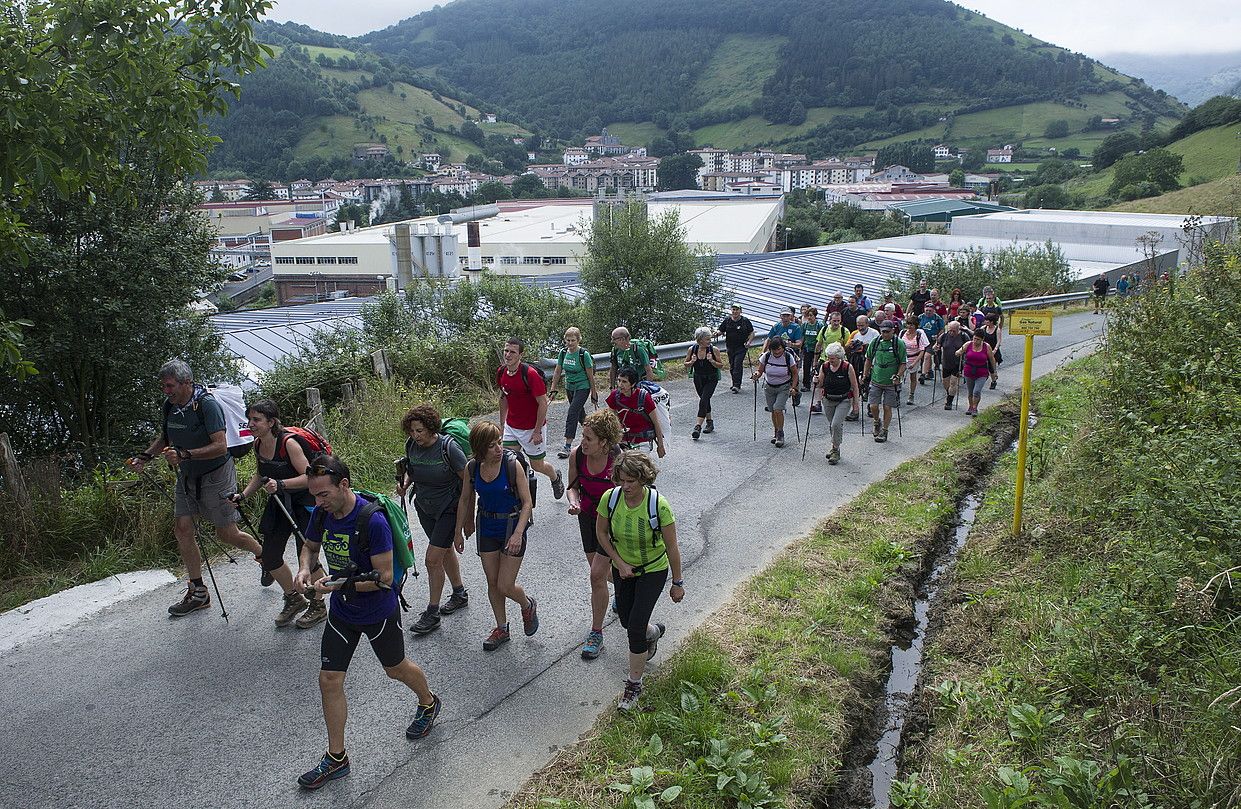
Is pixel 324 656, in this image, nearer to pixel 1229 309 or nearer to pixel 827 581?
pixel 827 581

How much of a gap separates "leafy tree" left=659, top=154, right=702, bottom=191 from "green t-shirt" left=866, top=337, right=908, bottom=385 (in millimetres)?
153588

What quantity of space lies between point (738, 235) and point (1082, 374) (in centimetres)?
3947

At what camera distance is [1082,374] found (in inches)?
562

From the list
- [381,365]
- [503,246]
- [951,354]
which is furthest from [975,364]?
[503,246]

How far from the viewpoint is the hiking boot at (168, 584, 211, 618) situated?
256 inches

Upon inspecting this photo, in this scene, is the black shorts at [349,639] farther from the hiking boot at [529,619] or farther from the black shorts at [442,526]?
the hiking boot at [529,619]

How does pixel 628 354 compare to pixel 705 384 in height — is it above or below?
above

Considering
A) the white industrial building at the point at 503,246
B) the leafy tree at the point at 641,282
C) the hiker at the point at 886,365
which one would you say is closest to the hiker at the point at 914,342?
the hiker at the point at 886,365

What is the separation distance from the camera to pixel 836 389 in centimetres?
1045

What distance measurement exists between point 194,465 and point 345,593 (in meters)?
2.49

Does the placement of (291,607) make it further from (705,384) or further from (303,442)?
(705,384)

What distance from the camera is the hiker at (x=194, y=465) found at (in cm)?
620

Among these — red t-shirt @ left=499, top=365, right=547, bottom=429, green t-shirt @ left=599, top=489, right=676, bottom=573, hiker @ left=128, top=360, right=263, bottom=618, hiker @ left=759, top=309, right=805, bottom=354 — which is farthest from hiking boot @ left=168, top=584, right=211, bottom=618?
hiker @ left=759, top=309, right=805, bottom=354

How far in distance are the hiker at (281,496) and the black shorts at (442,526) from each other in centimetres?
83
